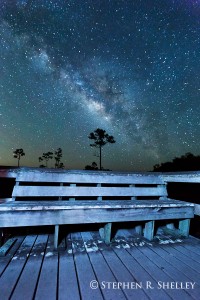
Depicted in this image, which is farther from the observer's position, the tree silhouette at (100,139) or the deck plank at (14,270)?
the tree silhouette at (100,139)

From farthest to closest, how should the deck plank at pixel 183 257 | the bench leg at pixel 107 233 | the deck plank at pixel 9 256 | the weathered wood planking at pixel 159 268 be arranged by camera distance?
the bench leg at pixel 107 233, the deck plank at pixel 183 257, the deck plank at pixel 9 256, the weathered wood planking at pixel 159 268

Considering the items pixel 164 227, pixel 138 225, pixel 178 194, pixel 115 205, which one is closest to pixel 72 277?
pixel 115 205

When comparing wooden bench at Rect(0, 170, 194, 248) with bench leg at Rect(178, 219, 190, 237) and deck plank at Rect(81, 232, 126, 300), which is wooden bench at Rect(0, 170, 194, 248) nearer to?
bench leg at Rect(178, 219, 190, 237)

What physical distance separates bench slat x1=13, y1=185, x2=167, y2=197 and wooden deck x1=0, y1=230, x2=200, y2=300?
638 mm

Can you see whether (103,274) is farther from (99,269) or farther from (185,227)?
(185,227)

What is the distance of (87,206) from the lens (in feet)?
8.20

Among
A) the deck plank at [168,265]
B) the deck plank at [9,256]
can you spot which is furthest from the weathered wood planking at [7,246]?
the deck plank at [168,265]

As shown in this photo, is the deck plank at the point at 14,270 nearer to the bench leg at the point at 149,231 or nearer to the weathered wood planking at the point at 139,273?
the weathered wood planking at the point at 139,273

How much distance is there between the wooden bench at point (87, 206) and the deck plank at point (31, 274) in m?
0.26

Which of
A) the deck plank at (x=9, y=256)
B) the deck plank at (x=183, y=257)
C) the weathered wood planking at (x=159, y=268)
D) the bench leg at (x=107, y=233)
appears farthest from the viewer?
the bench leg at (x=107, y=233)

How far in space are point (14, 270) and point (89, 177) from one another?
70.7 inches

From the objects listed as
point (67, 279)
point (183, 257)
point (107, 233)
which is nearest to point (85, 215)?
point (107, 233)

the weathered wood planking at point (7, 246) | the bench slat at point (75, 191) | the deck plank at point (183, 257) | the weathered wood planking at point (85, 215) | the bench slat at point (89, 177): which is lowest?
the deck plank at point (183, 257)

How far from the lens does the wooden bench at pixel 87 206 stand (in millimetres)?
2314
